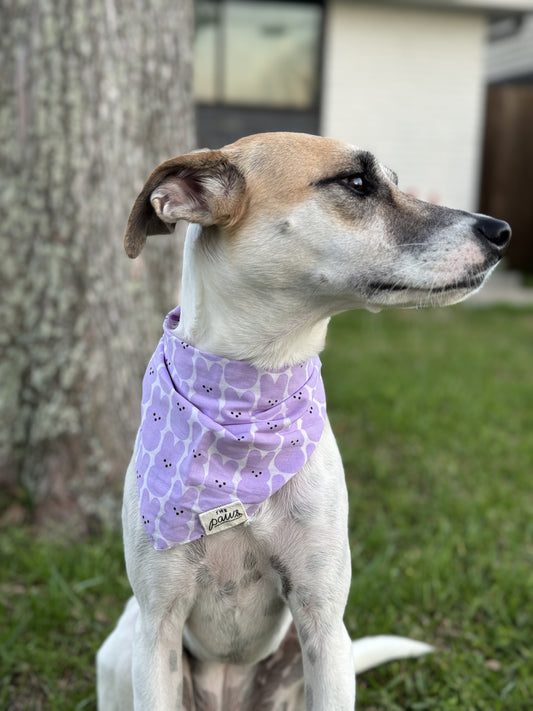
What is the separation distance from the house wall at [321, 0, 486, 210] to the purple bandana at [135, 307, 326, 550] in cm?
940

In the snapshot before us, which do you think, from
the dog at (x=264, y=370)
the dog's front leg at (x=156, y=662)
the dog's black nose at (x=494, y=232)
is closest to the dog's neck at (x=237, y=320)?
the dog at (x=264, y=370)

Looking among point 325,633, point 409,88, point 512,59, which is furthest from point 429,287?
point 512,59

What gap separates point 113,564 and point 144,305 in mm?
1262

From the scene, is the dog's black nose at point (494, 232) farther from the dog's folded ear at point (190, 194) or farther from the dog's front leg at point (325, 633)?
the dog's front leg at point (325, 633)

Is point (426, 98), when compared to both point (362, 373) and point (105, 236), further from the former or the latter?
point (105, 236)

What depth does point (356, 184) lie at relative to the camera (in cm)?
213

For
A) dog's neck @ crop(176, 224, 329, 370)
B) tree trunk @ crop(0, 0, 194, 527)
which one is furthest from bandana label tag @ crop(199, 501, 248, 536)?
tree trunk @ crop(0, 0, 194, 527)

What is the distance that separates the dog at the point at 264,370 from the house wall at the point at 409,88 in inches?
365

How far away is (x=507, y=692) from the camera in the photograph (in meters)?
2.82

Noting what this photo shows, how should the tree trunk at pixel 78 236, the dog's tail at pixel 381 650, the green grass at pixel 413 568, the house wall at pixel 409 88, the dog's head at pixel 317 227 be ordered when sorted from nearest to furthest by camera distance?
Result: the dog's head at pixel 317 227, the dog's tail at pixel 381 650, the green grass at pixel 413 568, the tree trunk at pixel 78 236, the house wall at pixel 409 88

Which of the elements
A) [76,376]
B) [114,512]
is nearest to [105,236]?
[76,376]

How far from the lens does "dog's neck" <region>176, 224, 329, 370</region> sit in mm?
2109

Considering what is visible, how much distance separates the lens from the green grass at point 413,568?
9.54 ft

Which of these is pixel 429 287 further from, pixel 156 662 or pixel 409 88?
pixel 409 88
